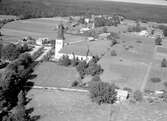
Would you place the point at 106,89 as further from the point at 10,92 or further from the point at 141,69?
the point at 141,69

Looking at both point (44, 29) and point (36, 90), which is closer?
point (36, 90)

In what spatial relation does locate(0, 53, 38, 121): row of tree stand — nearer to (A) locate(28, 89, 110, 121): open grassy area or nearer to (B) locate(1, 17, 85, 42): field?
(A) locate(28, 89, 110, 121): open grassy area

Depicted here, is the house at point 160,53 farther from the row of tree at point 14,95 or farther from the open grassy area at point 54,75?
the row of tree at point 14,95

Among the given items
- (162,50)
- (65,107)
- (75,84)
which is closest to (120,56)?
(162,50)

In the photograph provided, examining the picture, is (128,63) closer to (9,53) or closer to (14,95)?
(9,53)

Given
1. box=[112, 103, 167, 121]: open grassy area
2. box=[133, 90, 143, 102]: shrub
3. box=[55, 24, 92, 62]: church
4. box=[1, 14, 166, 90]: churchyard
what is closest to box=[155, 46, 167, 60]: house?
box=[1, 14, 166, 90]: churchyard

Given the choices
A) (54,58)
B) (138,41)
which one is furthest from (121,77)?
(138,41)

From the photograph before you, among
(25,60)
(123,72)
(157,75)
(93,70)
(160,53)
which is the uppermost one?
(25,60)
